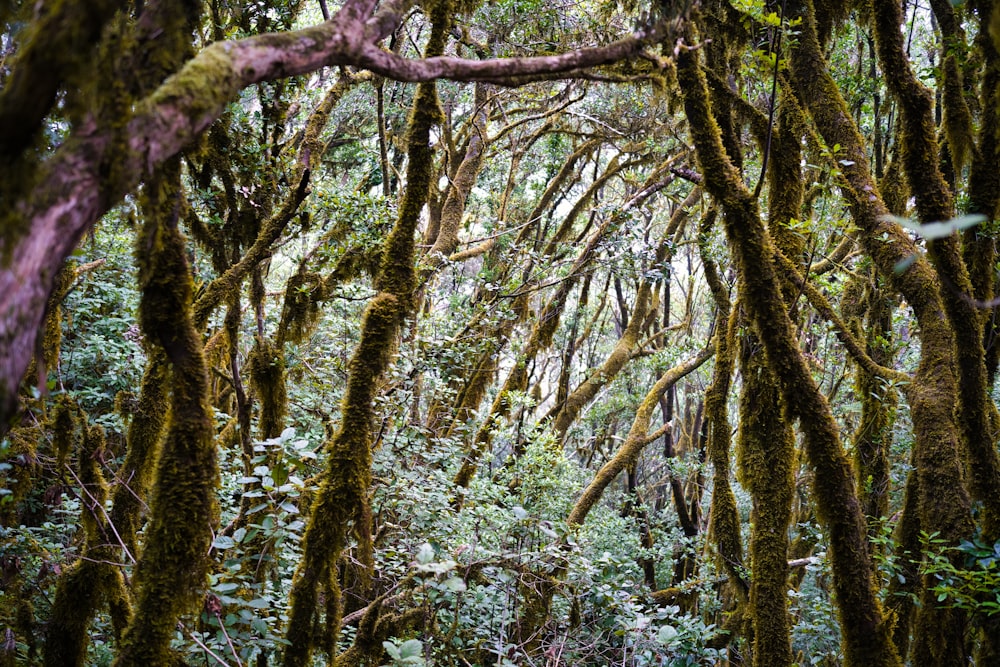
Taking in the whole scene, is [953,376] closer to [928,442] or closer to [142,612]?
[928,442]

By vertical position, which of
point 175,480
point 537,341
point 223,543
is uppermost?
point 537,341

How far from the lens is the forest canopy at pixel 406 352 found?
6.00 feet

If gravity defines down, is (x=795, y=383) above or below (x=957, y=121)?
below

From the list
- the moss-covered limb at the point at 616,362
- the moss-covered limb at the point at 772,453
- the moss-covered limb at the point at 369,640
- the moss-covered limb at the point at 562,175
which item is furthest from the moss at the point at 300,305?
the moss-covered limb at the point at 562,175

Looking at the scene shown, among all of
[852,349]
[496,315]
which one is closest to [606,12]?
[496,315]

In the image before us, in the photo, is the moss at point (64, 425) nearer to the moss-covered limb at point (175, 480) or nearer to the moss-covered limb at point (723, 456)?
the moss-covered limb at point (175, 480)

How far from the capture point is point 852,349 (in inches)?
178

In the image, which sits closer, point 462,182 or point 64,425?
point 64,425

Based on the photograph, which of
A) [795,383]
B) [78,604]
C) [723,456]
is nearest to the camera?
[78,604]

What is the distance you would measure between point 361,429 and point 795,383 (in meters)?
2.44

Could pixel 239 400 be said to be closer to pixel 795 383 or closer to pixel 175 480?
pixel 175 480

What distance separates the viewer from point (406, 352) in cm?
590

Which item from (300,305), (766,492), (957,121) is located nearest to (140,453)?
(300,305)

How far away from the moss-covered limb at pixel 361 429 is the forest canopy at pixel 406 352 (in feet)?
0.05
